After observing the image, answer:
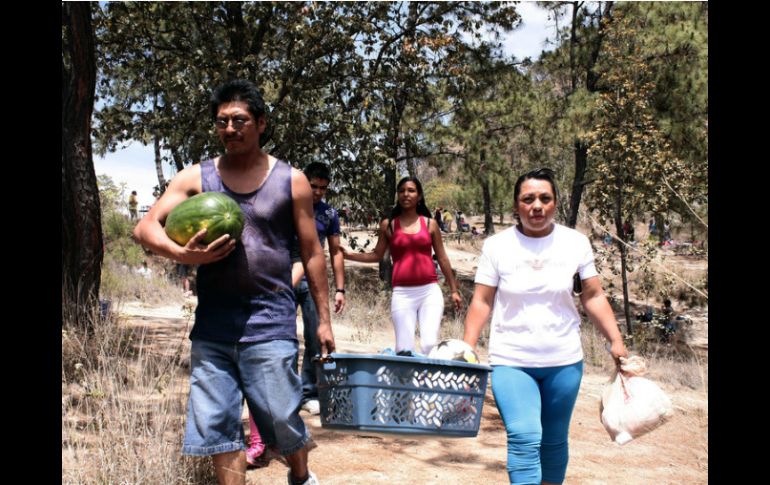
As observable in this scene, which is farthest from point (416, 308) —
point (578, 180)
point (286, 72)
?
point (578, 180)

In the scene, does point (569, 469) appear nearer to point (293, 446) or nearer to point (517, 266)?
point (517, 266)

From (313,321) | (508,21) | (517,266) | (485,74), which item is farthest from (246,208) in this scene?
(485,74)

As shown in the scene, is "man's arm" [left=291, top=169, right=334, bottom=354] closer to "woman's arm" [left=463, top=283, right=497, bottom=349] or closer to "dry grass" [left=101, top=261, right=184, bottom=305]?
"woman's arm" [left=463, top=283, right=497, bottom=349]

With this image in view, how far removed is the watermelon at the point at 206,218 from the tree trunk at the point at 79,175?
425cm

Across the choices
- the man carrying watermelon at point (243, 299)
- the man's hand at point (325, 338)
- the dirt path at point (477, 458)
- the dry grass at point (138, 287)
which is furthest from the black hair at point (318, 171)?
the dry grass at point (138, 287)

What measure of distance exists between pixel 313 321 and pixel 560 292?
93.3 inches

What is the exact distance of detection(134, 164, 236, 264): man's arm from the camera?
301cm

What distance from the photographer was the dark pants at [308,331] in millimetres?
5461

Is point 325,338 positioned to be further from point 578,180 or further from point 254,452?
point 578,180

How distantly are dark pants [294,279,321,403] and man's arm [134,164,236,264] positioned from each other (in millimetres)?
2033

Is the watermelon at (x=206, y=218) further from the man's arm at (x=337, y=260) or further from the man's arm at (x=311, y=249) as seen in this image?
the man's arm at (x=337, y=260)

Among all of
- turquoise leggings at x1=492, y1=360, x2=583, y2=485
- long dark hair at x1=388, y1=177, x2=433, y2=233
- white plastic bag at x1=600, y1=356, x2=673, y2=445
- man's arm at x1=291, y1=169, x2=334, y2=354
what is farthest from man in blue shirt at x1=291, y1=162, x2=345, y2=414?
white plastic bag at x1=600, y1=356, x2=673, y2=445

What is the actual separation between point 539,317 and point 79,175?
17.0 ft

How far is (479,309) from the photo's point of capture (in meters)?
3.82
